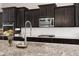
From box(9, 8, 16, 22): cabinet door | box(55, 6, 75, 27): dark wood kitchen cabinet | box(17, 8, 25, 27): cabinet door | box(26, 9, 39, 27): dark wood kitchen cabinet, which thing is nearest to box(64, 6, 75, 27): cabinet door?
box(55, 6, 75, 27): dark wood kitchen cabinet

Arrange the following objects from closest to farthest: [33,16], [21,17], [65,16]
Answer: [21,17], [33,16], [65,16]

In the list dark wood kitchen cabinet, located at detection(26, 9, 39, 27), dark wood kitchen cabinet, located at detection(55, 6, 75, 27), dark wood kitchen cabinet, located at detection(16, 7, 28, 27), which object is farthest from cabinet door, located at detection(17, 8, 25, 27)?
dark wood kitchen cabinet, located at detection(55, 6, 75, 27)

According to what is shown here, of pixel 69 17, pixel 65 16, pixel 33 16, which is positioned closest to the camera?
pixel 33 16

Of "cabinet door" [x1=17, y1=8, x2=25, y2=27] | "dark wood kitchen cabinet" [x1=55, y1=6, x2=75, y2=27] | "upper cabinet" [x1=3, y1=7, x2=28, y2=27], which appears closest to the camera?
"cabinet door" [x1=17, y1=8, x2=25, y2=27]

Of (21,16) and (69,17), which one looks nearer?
(21,16)

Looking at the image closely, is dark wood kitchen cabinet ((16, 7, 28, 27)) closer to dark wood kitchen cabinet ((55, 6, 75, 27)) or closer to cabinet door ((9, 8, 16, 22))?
cabinet door ((9, 8, 16, 22))

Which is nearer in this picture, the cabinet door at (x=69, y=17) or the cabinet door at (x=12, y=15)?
the cabinet door at (x=12, y=15)

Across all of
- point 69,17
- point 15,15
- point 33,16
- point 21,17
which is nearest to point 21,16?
point 21,17

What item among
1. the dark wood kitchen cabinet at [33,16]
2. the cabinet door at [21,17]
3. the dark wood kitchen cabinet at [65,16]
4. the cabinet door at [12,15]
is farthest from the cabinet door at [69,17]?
the cabinet door at [12,15]

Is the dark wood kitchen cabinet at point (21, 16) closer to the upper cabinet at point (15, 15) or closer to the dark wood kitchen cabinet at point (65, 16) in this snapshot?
the upper cabinet at point (15, 15)

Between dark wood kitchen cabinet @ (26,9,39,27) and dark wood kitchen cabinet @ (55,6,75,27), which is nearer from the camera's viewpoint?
dark wood kitchen cabinet @ (26,9,39,27)

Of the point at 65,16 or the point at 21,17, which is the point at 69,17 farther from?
the point at 21,17

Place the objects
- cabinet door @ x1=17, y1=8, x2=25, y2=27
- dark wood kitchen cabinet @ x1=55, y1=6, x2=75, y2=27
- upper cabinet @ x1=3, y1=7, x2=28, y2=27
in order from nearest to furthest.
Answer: cabinet door @ x1=17, y1=8, x2=25, y2=27, upper cabinet @ x1=3, y1=7, x2=28, y2=27, dark wood kitchen cabinet @ x1=55, y1=6, x2=75, y2=27

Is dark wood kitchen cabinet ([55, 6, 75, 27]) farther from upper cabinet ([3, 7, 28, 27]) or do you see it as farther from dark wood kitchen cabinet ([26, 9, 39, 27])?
upper cabinet ([3, 7, 28, 27])
